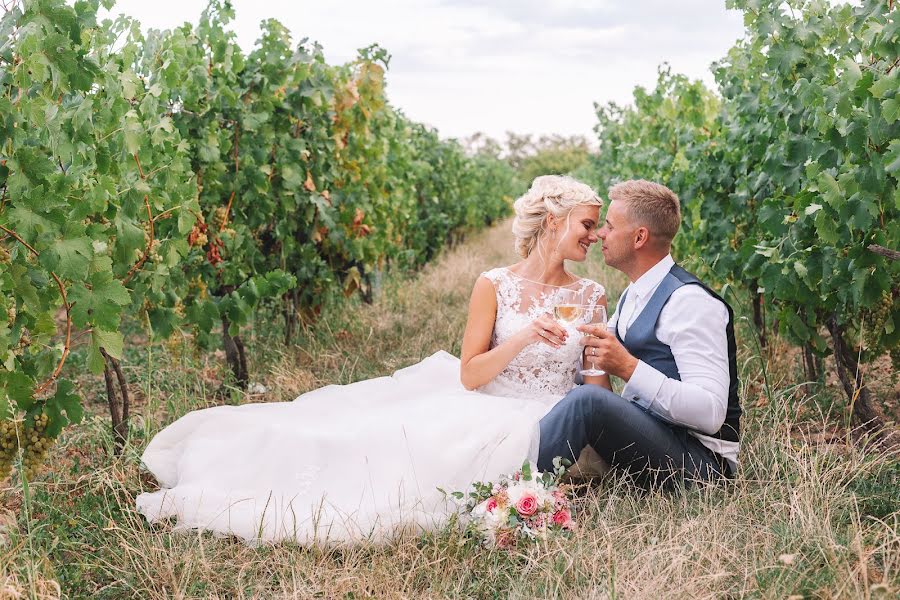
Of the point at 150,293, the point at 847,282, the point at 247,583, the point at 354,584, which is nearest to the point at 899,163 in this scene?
the point at 847,282

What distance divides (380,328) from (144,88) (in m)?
2.80

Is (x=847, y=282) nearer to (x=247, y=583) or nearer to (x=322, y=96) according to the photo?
(x=247, y=583)

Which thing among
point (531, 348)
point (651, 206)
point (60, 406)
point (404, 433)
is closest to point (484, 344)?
point (531, 348)

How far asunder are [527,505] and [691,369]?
0.76 metres

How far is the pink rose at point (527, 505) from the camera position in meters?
2.92

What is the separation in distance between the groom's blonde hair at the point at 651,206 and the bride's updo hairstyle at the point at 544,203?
24cm

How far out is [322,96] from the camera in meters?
5.84

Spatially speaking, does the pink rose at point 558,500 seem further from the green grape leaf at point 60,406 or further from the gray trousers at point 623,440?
the green grape leaf at point 60,406

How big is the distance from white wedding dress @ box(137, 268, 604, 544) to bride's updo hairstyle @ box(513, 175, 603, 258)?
0.64 feet

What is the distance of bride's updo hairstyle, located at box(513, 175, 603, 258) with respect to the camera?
11.7ft

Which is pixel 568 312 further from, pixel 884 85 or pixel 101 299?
pixel 101 299

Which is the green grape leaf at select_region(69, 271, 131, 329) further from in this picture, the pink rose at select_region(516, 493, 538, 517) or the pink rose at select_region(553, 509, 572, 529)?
the pink rose at select_region(553, 509, 572, 529)

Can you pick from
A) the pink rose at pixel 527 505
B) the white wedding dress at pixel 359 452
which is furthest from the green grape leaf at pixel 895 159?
the pink rose at pixel 527 505

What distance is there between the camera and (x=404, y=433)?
3.37 meters
